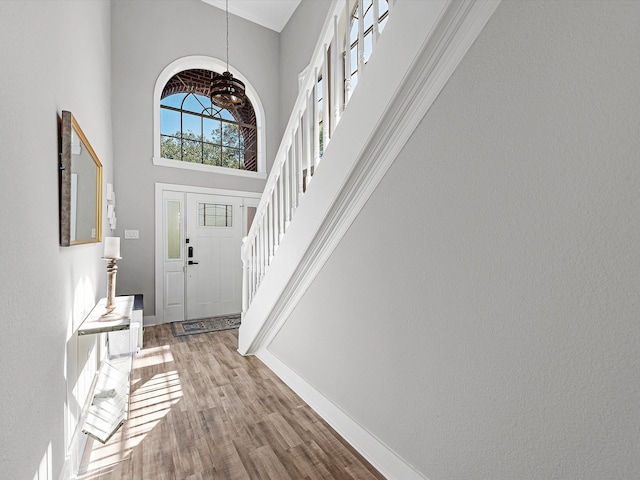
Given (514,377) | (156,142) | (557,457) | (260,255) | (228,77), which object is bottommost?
(557,457)

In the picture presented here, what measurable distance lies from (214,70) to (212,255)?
2952 millimetres

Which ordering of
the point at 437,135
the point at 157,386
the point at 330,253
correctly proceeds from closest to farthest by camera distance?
the point at 437,135
the point at 330,253
the point at 157,386

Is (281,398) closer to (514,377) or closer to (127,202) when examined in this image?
(514,377)

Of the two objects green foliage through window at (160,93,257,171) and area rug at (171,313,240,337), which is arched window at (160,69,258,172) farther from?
area rug at (171,313,240,337)

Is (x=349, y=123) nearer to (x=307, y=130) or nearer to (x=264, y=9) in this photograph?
(x=307, y=130)

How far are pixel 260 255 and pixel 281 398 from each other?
1.20m

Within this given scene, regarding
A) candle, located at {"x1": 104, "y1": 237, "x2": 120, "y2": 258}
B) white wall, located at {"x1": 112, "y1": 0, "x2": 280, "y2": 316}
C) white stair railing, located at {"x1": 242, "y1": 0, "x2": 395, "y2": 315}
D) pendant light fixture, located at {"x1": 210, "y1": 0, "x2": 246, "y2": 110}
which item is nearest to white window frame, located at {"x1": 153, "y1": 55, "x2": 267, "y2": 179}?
white wall, located at {"x1": 112, "y1": 0, "x2": 280, "y2": 316}

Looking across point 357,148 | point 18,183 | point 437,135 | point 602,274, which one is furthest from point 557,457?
point 18,183

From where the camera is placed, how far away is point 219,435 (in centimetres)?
186

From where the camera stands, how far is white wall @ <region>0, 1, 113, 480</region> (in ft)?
2.97

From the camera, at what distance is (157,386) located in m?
2.49

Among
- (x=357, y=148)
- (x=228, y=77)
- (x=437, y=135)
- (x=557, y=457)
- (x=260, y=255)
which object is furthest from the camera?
(x=228, y=77)

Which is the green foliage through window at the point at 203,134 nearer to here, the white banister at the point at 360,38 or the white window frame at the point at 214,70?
the white window frame at the point at 214,70

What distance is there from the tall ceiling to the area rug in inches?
191
